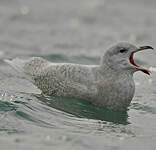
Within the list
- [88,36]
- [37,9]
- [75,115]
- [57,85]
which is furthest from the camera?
[37,9]

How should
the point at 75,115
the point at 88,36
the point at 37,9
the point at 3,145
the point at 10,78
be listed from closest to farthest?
1. the point at 3,145
2. the point at 75,115
3. the point at 10,78
4. the point at 88,36
5. the point at 37,9

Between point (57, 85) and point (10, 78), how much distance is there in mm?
1712

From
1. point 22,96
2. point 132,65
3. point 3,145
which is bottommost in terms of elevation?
point 3,145

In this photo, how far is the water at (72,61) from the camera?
6930 millimetres

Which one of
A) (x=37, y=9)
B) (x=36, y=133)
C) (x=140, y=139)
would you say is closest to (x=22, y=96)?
(x=36, y=133)

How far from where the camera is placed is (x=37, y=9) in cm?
1628

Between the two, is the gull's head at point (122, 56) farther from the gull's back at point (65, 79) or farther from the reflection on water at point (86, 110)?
the reflection on water at point (86, 110)

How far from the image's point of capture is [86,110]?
814 centimetres

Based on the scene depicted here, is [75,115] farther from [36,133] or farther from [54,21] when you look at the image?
[54,21]

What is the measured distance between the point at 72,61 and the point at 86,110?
12.9 feet

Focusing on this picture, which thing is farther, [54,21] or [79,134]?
[54,21]

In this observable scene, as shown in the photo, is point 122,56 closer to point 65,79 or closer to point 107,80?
point 107,80

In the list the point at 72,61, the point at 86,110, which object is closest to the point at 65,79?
the point at 86,110

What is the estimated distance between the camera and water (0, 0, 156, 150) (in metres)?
6.93
